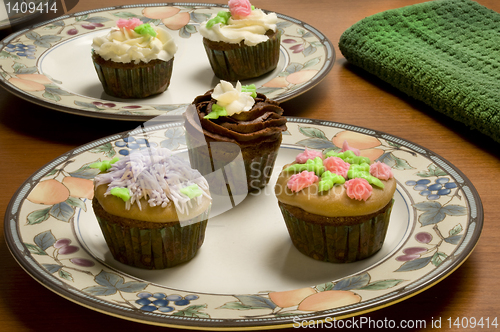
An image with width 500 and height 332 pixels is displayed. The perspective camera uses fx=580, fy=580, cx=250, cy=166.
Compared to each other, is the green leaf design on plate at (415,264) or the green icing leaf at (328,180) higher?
the green icing leaf at (328,180)

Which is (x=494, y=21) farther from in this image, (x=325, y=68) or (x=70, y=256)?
(x=70, y=256)

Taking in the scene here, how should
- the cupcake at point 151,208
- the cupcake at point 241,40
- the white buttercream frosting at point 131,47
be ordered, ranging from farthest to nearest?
the cupcake at point 241,40
the white buttercream frosting at point 131,47
the cupcake at point 151,208

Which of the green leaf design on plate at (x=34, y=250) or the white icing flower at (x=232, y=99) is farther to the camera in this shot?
the white icing flower at (x=232, y=99)

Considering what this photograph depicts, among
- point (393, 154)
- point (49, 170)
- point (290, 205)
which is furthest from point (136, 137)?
point (393, 154)

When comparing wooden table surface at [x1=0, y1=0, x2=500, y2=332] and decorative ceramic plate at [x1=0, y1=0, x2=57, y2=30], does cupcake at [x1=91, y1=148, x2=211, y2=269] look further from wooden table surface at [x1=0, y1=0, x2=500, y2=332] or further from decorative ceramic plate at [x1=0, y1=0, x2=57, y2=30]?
decorative ceramic plate at [x1=0, y1=0, x2=57, y2=30]

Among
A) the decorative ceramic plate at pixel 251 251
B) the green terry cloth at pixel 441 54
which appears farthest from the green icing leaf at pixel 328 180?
the green terry cloth at pixel 441 54

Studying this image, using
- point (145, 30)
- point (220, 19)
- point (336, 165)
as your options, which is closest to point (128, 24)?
point (145, 30)

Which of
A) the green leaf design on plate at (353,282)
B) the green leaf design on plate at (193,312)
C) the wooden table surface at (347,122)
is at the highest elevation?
the green leaf design on plate at (193,312)

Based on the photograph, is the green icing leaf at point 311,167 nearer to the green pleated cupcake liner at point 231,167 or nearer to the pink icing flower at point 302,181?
the pink icing flower at point 302,181
